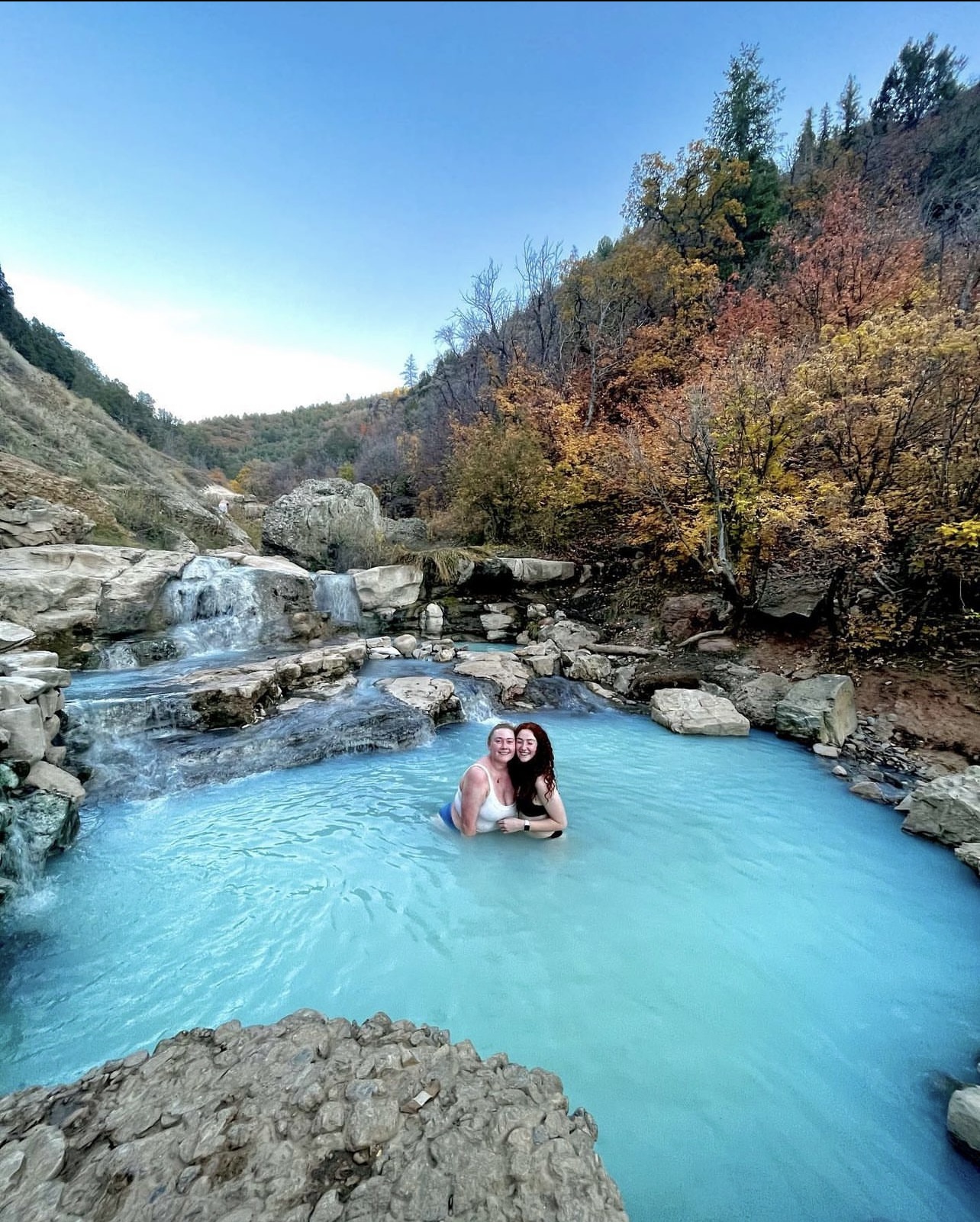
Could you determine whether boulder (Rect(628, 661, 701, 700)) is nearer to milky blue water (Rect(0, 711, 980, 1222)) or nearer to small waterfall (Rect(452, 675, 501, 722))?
small waterfall (Rect(452, 675, 501, 722))

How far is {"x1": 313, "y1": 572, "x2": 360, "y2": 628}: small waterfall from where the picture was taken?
10617 millimetres

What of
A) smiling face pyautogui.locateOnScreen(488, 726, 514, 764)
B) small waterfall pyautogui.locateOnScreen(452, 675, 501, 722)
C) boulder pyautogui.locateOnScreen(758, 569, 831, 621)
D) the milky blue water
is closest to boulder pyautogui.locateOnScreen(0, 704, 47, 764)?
the milky blue water

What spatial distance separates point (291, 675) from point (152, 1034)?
193 inches

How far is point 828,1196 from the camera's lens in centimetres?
182

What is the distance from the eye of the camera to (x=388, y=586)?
35.5ft

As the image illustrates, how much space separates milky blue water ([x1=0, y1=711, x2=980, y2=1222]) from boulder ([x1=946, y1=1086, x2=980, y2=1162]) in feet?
0.20

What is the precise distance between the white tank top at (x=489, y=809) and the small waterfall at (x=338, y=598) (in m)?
7.12

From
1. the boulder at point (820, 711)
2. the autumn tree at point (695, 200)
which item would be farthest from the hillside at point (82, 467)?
the autumn tree at point (695, 200)

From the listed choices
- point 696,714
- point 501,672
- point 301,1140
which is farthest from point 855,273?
point 301,1140

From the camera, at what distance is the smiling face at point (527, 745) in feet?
12.7

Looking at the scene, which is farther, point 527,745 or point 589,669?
point 589,669

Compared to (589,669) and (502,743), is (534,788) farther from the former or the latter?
(589,669)

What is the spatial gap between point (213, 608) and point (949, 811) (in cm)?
1048

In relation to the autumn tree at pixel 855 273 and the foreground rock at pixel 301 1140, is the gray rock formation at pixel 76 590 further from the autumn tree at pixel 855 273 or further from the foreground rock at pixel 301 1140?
the autumn tree at pixel 855 273
